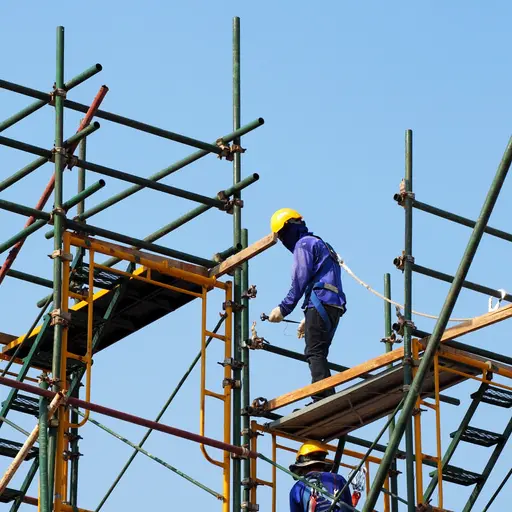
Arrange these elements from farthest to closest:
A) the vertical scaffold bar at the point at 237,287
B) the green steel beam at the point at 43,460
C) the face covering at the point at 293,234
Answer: the face covering at the point at 293,234, the vertical scaffold bar at the point at 237,287, the green steel beam at the point at 43,460

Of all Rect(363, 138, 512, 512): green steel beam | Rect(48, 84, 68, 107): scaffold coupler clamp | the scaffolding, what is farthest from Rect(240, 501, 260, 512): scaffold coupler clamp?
Rect(363, 138, 512, 512): green steel beam

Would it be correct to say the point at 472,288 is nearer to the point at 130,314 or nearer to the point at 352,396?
the point at 352,396

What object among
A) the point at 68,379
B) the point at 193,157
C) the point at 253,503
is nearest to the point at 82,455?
the point at 68,379

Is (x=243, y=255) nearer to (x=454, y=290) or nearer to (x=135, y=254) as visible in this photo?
(x=135, y=254)

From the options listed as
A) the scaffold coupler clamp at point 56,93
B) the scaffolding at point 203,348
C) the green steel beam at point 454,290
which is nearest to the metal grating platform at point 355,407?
the scaffolding at point 203,348

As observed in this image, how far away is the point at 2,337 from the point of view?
1991 cm

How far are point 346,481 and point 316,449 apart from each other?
1.08 metres

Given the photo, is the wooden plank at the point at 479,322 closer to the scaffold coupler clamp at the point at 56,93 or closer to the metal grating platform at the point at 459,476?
the metal grating platform at the point at 459,476

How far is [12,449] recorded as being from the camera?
1736cm

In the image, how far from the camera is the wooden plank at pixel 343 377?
17.5 m

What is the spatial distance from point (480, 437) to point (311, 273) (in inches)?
95.5

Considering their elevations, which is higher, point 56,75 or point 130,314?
point 56,75

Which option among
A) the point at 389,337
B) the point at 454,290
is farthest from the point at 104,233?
the point at 454,290

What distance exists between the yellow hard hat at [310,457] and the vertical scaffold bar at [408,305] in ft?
3.96
